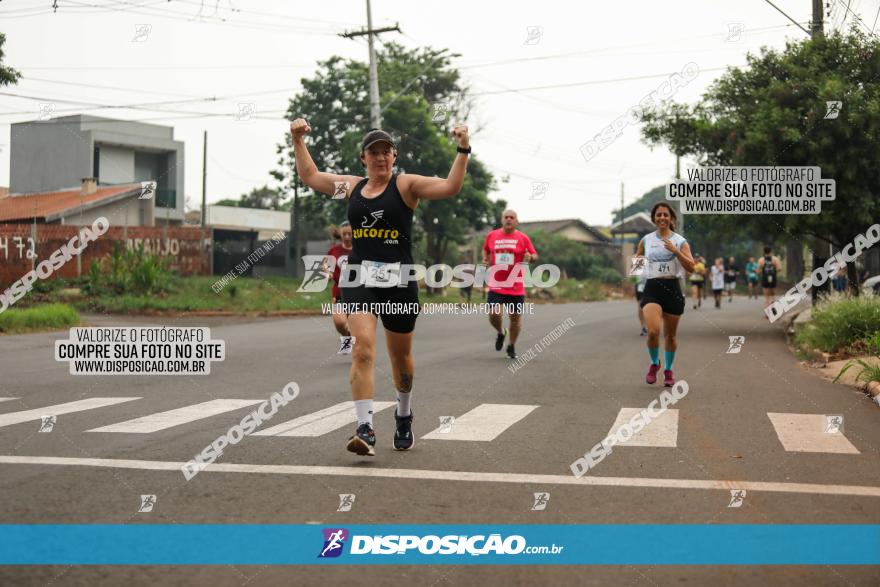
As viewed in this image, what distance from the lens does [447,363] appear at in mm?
13305

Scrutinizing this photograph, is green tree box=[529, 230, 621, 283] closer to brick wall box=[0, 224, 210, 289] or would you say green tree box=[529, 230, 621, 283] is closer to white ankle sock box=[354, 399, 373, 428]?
brick wall box=[0, 224, 210, 289]

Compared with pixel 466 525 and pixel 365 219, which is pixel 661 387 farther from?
pixel 466 525

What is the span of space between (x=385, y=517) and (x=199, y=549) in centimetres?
98

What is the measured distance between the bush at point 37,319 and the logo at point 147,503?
14696 millimetres

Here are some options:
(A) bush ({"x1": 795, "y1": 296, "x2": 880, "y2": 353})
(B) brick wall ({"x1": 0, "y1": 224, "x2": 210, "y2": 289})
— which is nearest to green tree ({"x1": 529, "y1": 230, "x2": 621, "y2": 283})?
(B) brick wall ({"x1": 0, "y1": 224, "x2": 210, "y2": 289})

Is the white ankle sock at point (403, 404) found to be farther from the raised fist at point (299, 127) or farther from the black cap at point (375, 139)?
the raised fist at point (299, 127)

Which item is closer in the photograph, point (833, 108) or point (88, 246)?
point (833, 108)

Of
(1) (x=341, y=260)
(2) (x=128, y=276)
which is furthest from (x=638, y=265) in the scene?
(2) (x=128, y=276)

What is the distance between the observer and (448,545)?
443cm

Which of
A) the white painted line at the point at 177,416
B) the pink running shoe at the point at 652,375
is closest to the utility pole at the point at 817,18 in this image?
the pink running shoe at the point at 652,375

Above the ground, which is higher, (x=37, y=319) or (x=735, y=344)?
(x=37, y=319)

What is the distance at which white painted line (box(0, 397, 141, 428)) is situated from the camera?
828 cm

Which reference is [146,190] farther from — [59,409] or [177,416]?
[177,416]

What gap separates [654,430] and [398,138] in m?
33.8
